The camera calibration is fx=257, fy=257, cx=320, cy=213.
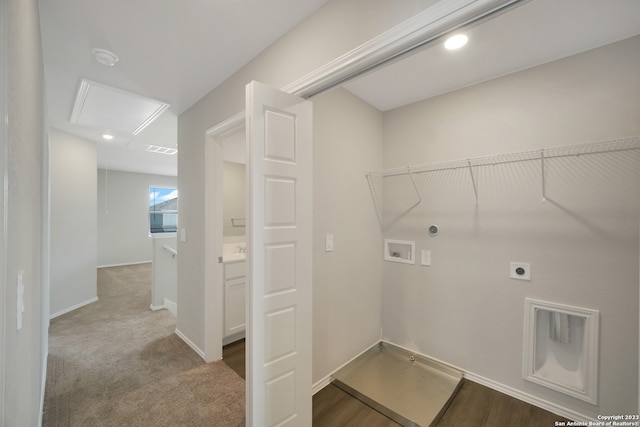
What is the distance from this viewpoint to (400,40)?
109 cm

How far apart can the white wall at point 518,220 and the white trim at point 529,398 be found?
36mm

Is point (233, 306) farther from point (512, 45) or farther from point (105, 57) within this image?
point (512, 45)

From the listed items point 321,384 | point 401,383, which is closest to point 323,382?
point 321,384

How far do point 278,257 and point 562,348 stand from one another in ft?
7.05

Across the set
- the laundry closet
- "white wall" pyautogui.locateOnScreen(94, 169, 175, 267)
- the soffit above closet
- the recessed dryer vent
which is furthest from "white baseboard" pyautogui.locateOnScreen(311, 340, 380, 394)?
"white wall" pyautogui.locateOnScreen(94, 169, 175, 267)

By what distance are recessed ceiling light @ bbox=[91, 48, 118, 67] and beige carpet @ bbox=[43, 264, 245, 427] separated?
8.14ft

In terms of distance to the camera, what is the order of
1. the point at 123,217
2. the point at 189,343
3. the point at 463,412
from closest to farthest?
the point at 463,412, the point at 189,343, the point at 123,217

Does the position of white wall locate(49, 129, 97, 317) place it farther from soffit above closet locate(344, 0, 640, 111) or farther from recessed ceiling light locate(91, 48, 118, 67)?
soffit above closet locate(344, 0, 640, 111)

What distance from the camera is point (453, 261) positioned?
227cm

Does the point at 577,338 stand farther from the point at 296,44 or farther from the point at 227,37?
the point at 227,37

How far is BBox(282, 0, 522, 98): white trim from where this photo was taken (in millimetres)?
921

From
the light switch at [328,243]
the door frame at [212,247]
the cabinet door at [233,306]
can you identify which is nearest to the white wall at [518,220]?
the light switch at [328,243]

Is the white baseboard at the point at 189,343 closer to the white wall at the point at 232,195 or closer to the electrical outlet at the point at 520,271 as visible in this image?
the white wall at the point at 232,195

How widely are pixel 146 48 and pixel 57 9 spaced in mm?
429
